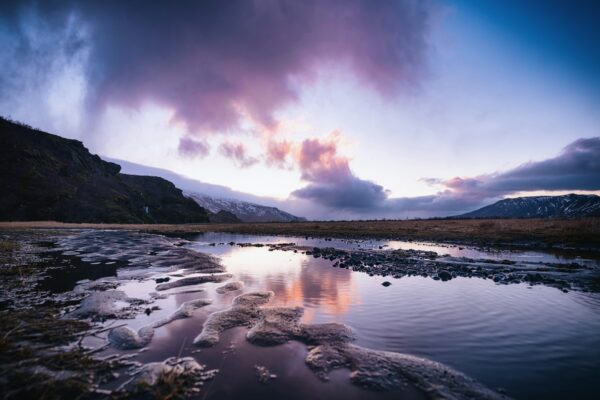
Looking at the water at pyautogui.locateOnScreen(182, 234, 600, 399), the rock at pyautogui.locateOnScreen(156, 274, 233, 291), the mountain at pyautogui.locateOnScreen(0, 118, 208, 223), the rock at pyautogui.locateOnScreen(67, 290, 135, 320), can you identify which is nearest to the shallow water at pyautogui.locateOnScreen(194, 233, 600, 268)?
the water at pyautogui.locateOnScreen(182, 234, 600, 399)

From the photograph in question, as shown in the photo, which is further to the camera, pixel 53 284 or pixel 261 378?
pixel 53 284

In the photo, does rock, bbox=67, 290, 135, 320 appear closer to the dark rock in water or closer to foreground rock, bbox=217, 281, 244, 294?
foreground rock, bbox=217, 281, 244, 294

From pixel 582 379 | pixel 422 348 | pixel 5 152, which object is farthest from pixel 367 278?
pixel 5 152

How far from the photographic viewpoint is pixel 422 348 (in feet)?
30.9

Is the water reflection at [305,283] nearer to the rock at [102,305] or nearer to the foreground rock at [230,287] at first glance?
the foreground rock at [230,287]

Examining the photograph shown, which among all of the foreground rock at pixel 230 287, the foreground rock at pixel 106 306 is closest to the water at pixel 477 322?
the foreground rock at pixel 230 287

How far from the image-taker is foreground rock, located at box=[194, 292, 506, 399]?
718cm

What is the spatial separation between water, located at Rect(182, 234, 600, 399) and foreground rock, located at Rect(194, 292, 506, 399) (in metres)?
0.66

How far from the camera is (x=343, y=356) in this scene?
870 cm

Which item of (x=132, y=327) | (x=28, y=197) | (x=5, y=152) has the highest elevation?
(x=5, y=152)

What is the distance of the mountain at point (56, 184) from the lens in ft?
343

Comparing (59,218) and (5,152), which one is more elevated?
(5,152)

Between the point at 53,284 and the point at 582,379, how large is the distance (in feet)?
79.8

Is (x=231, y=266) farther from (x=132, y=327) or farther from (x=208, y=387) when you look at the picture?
(x=208, y=387)
